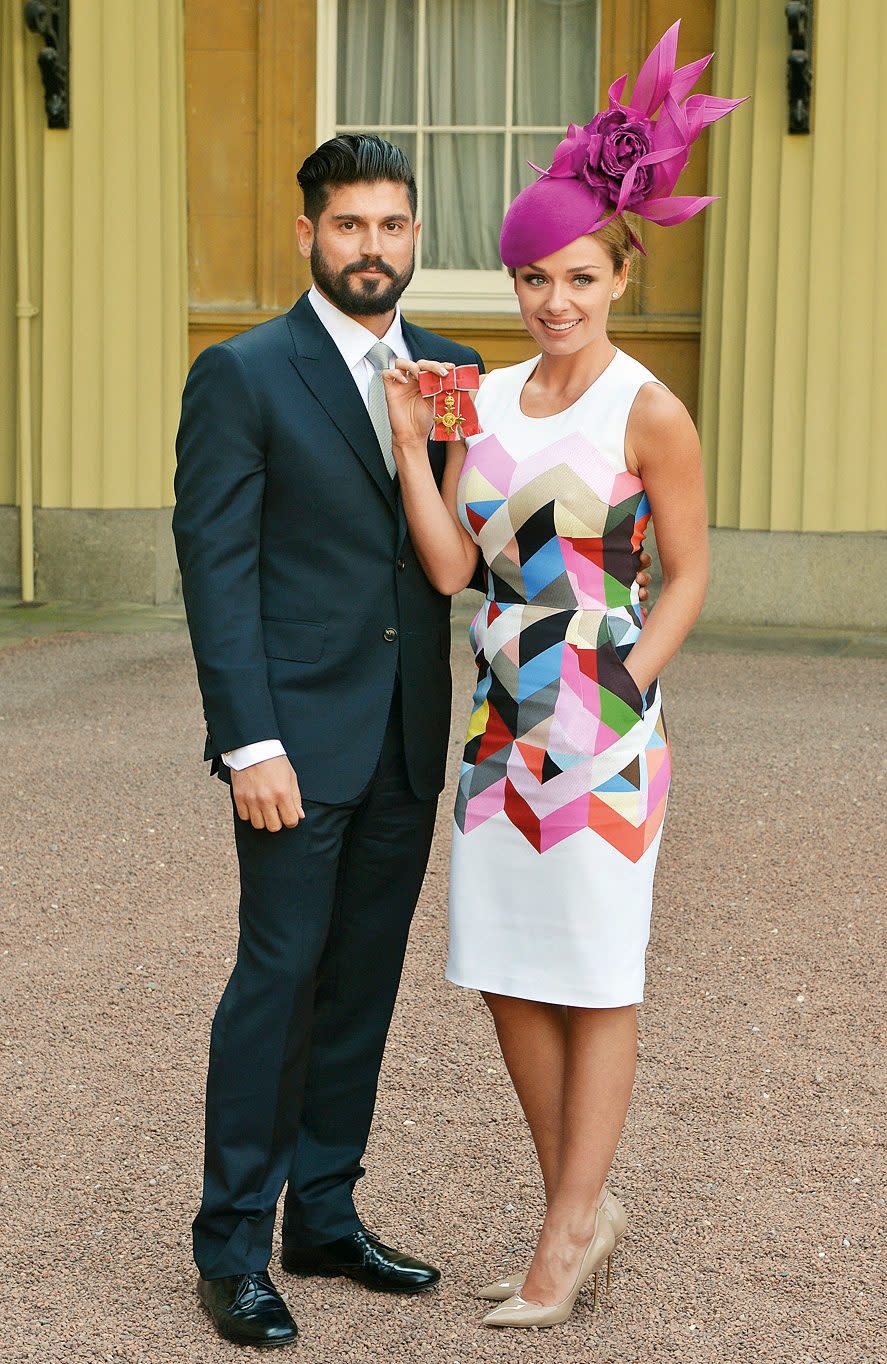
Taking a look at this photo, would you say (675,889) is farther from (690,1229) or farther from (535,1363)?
(535,1363)

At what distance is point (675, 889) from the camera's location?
514 centimetres

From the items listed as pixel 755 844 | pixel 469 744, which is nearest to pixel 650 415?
pixel 469 744

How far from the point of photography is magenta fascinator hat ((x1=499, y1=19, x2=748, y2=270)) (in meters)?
2.75

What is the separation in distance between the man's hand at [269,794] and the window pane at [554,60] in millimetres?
8026

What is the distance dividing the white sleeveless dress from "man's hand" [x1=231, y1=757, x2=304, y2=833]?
31 cm

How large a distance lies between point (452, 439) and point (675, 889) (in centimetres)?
260

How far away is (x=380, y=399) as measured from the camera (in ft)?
9.53

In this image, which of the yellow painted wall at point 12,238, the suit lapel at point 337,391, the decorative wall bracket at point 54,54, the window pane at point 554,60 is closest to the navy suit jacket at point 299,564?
the suit lapel at point 337,391

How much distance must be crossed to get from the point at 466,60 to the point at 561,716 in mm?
8180

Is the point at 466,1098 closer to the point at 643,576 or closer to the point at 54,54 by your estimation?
the point at 643,576

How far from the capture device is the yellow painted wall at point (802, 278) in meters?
8.96

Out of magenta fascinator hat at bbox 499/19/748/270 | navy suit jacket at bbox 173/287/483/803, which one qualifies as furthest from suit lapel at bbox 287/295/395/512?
magenta fascinator hat at bbox 499/19/748/270

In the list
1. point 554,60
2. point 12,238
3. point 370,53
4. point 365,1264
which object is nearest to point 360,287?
point 365,1264

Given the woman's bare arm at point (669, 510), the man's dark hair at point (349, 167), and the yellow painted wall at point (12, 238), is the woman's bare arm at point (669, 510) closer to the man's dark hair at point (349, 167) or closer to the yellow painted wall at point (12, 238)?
the man's dark hair at point (349, 167)
